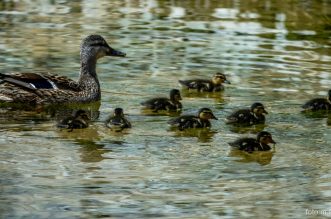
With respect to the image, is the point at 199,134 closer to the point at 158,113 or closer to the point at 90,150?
the point at 158,113

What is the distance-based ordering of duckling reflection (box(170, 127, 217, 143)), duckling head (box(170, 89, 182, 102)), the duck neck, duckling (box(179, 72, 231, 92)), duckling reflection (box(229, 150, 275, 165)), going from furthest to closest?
duckling (box(179, 72, 231, 92)) → the duck neck → duckling head (box(170, 89, 182, 102)) → duckling reflection (box(170, 127, 217, 143)) → duckling reflection (box(229, 150, 275, 165))

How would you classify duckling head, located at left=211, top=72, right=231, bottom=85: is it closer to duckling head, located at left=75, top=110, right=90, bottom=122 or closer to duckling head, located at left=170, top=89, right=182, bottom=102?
duckling head, located at left=170, top=89, right=182, bottom=102

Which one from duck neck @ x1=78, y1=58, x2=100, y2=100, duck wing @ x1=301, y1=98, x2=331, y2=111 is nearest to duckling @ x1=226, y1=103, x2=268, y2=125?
duck wing @ x1=301, y1=98, x2=331, y2=111

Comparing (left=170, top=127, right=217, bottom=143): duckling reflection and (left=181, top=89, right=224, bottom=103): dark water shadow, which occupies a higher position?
(left=181, top=89, right=224, bottom=103): dark water shadow

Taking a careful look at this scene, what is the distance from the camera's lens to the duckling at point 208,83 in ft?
35.9

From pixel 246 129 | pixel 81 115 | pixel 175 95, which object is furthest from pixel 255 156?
pixel 175 95

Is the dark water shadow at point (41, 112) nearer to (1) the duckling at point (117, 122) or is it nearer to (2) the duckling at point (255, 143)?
(1) the duckling at point (117, 122)

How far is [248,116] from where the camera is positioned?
952cm

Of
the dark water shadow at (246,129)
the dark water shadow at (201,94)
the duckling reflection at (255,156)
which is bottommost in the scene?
the duckling reflection at (255,156)

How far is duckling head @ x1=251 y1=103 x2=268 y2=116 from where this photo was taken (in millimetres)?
9617

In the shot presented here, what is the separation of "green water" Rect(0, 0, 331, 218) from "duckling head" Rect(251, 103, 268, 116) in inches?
5.1

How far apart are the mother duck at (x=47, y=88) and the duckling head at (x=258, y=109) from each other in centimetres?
177

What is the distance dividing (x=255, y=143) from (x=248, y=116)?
888 millimetres

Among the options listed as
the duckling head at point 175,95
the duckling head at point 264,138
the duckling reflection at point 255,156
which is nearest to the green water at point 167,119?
the duckling reflection at point 255,156
